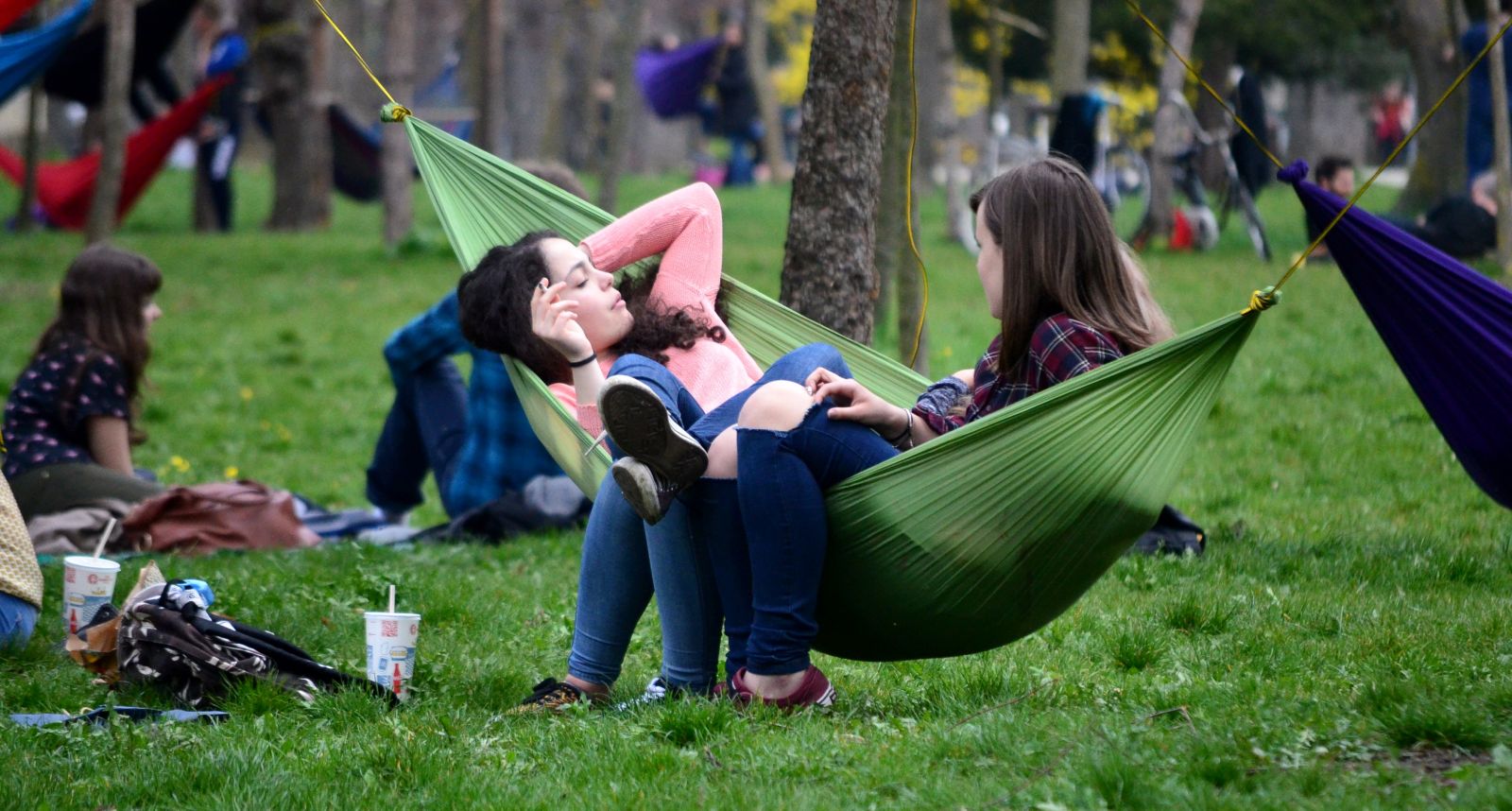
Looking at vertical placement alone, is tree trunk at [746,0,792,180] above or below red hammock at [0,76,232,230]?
above

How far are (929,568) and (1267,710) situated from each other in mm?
648

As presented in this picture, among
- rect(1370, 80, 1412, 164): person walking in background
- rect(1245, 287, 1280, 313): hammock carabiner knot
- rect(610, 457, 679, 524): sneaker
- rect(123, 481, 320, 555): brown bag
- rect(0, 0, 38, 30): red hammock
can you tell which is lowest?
rect(123, 481, 320, 555): brown bag

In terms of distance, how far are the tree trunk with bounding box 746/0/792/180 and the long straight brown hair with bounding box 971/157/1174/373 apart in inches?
686

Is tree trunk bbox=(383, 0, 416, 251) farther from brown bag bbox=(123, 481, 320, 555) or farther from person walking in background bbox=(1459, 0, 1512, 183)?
person walking in background bbox=(1459, 0, 1512, 183)

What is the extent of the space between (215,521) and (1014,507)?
11.1ft

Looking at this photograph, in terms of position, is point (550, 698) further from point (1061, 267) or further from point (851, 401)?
point (1061, 267)

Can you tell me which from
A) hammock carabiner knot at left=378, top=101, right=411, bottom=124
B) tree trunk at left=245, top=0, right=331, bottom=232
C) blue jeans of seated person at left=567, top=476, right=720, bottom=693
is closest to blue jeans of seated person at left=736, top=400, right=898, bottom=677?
blue jeans of seated person at left=567, top=476, right=720, bottom=693

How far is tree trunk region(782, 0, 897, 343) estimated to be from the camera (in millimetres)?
4355

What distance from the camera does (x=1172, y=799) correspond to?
2.40 meters

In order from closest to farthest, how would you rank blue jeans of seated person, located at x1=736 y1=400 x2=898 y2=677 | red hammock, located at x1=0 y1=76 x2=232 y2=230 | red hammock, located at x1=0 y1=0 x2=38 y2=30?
blue jeans of seated person, located at x1=736 y1=400 x2=898 y2=677, red hammock, located at x1=0 y1=0 x2=38 y2=30, red hammock, located at x1=0 y1=76 x2=232 y2=230

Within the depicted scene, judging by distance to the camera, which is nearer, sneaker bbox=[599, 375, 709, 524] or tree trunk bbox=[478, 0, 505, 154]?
sneaker bbox=[599, 375, 709, 524]

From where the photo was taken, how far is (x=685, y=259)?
3752 millimetres

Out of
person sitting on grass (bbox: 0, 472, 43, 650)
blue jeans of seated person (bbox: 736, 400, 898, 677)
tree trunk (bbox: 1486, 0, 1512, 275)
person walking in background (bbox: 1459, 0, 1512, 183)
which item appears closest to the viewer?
blue jeans of seated person (bbox: 736, 400, 898, 677)

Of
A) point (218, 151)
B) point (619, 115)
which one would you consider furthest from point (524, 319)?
point (218, 151)
